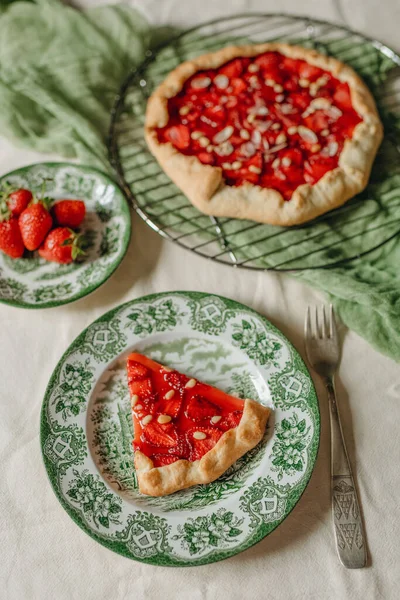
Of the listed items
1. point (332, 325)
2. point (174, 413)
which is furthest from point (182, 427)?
point (332, 325)

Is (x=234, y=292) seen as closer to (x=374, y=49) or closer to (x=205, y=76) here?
(x=205, y=76)

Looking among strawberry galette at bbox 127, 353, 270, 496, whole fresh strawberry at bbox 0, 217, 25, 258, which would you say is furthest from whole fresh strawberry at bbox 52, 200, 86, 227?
strawberry galette at bbox 127, 353, 270, 496

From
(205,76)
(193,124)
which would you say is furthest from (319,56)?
Result: (193,124)

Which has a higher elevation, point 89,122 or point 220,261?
point 89,122

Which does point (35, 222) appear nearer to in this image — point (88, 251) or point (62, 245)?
point (62, 245)

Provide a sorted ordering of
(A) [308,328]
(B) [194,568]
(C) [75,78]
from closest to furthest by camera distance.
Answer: (B) [194,568] → (A) [308,328] → (C) [75,78]

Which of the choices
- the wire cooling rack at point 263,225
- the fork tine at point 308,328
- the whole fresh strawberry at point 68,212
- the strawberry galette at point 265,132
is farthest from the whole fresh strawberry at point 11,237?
the fork tine at point 308,328
